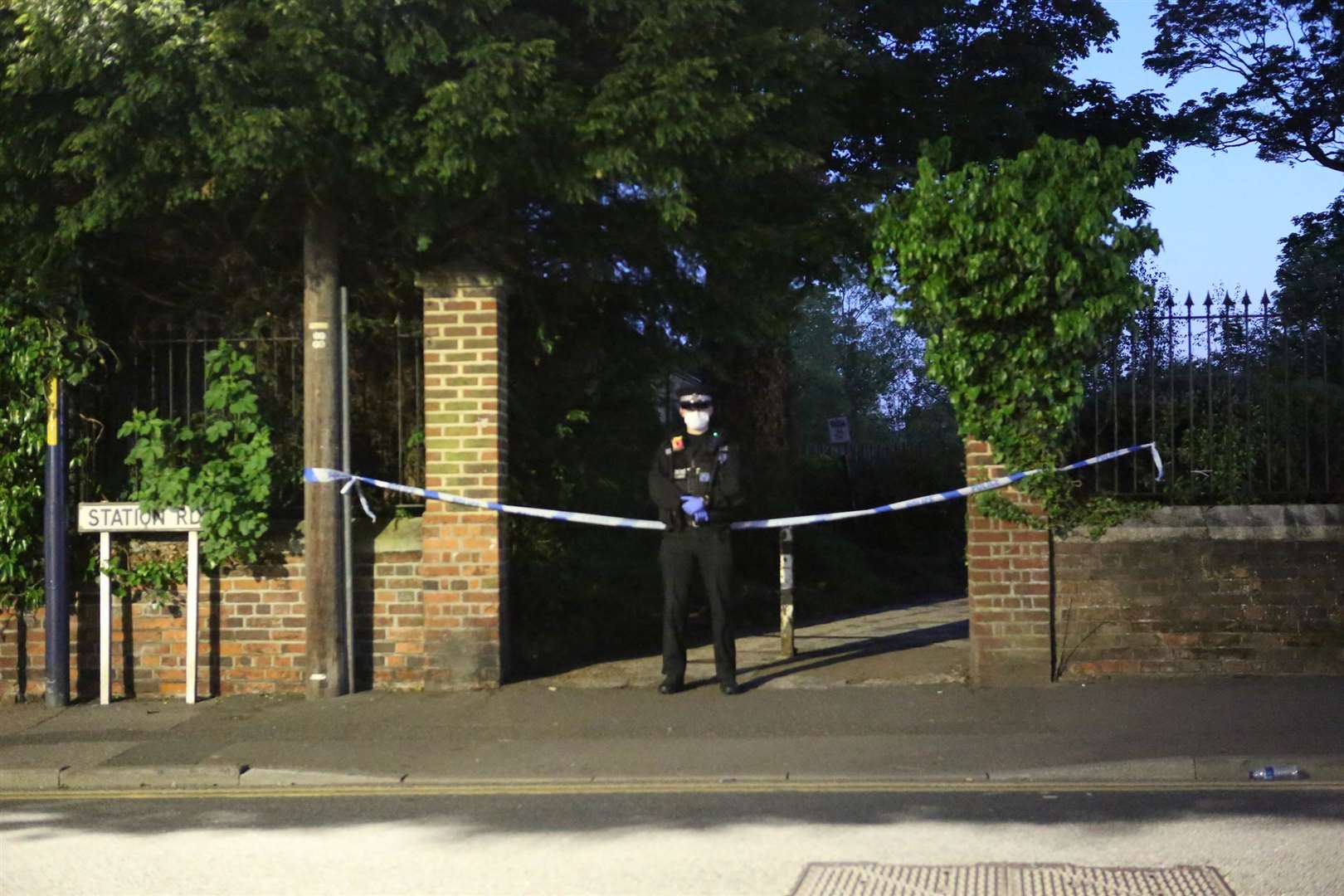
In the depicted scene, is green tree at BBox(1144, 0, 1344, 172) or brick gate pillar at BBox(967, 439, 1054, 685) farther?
green tree at BBox(1144, 0, 1344, 172)

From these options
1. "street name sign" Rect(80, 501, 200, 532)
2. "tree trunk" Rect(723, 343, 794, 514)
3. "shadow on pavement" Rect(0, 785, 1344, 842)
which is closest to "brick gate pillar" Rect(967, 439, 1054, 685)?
→ "shadow on pavement" Rect(0, 785, 1344, 842)

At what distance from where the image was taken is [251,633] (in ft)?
37.0

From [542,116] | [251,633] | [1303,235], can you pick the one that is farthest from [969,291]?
[1303,235]

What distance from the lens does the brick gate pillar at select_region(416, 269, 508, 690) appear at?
11078mm

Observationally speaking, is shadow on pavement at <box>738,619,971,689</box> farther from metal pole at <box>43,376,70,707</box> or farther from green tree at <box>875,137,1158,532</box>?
metal pole at <box>43,376,70,707</box>

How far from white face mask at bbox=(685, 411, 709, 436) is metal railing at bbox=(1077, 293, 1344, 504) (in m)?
2.53

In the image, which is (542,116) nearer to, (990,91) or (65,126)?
(65,126)

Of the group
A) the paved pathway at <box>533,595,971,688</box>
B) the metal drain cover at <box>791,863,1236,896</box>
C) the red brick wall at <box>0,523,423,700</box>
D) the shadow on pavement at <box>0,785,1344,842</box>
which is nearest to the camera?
the metal drain cover at <box>791,863,1236,896</box>

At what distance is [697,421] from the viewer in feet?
35.6

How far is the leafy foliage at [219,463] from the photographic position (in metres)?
10.9

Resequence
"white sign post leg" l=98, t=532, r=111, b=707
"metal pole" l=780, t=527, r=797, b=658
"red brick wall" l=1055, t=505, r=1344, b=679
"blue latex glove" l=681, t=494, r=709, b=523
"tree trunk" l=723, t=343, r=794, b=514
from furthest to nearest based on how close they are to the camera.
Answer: "tree trunk" l=723, t=343, r=794, b=514 → "metal pole" l=780, t=527, r=797, b=658 → "white sign post leg" l=98, t=532, r=111, b=707 → "red brick wall" l=1055, t=505, r=1344, b=679 → "blue latex glove" l=681, t=494, r=709, b=523

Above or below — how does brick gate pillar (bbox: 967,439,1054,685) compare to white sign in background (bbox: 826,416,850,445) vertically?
below

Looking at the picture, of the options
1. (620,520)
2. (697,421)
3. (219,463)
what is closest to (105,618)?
(219,463)

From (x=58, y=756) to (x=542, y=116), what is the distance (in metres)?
4.49
